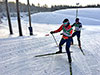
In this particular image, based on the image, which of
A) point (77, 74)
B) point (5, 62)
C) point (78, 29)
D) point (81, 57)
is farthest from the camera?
point (78, 29)

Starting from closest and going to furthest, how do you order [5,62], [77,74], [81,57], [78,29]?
[77,74] < [5,62] < [81,57] < [78,29]

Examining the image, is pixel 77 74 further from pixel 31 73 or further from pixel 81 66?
pixel 31 73

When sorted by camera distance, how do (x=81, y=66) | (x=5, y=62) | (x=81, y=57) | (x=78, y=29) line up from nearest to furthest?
1. (x=81, y=66)
2. (x=5, y=62)
3. (x=81, y=57)
4. (x=78, y=29)

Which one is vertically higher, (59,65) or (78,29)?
(78,29)

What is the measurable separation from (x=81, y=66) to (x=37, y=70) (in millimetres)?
1669

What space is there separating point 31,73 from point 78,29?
12.5 feet

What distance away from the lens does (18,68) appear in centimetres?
350

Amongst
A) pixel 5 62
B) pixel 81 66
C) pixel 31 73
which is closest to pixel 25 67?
pixel 31 73

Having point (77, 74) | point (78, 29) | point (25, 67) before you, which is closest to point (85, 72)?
point (77, 74)

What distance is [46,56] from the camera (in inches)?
178

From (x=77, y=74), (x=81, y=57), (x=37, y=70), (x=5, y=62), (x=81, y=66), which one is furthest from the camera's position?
(x=81, y=57)

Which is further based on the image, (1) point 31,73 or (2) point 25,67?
(2) point 25,67

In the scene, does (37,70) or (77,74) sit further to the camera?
(37,70)

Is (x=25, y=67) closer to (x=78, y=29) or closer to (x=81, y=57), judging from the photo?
(x=81, y=57)
